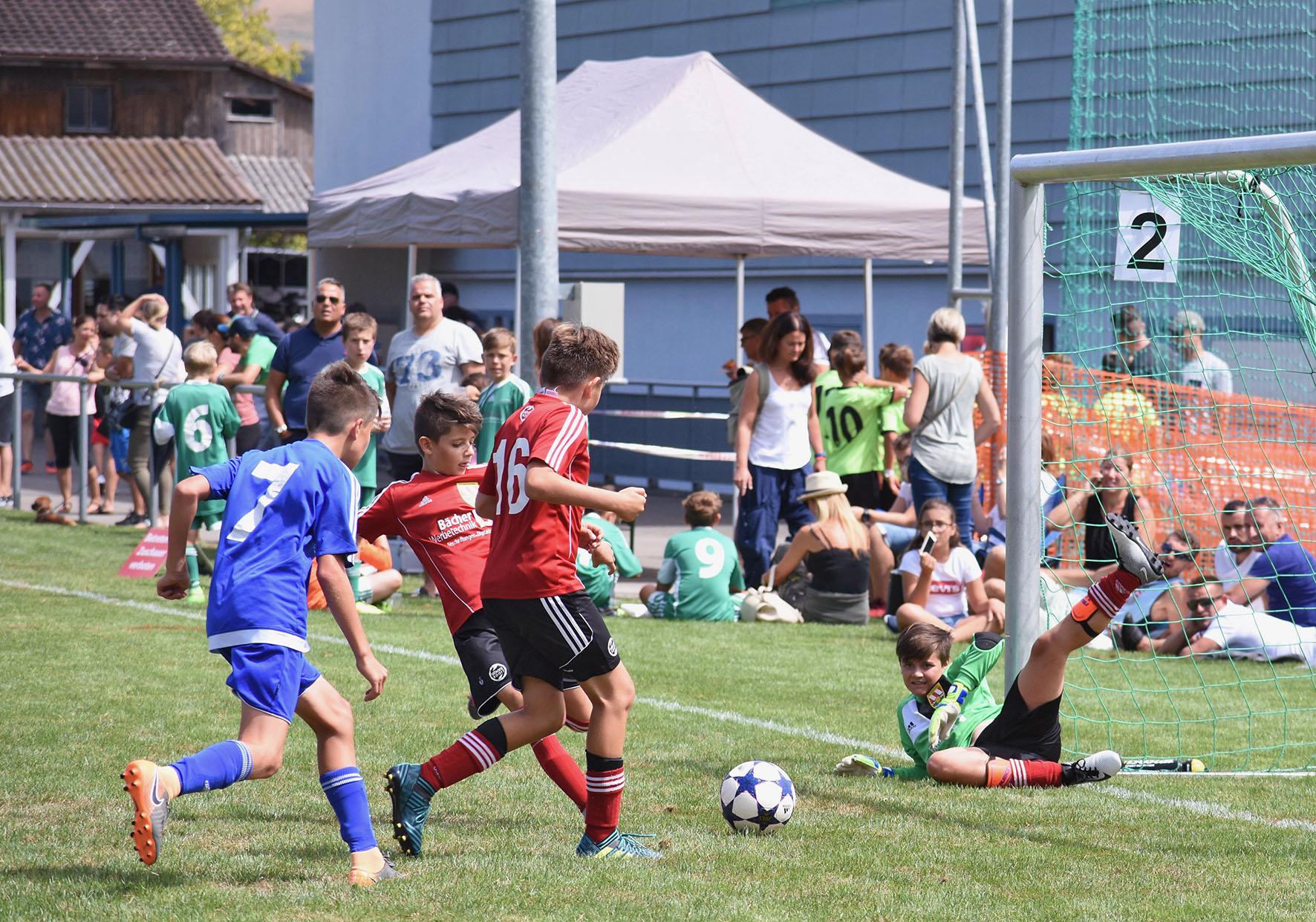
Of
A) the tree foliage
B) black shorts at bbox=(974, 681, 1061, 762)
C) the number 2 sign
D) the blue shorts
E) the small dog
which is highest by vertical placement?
the tree foliage

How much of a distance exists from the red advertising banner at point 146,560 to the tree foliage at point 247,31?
5617cm

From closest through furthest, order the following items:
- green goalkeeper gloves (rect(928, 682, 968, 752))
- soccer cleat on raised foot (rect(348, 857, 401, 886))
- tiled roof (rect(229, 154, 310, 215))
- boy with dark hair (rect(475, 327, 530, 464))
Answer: soccer cleat on raised foot (rect(348, 857, 401, 886)), green goalkeeper gloves (rect(928, 682, 968, 752)), boy with dark hair (rect(475, 327, 530, 464)), tiled roof (rect(229, 154, 310, 215))

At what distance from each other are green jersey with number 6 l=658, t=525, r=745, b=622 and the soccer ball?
515cm

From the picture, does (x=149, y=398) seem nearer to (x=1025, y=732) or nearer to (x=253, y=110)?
(x=1025, y=732)

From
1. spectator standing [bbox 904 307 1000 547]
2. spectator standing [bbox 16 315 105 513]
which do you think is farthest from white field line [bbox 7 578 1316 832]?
spectator standing [bbox 16 315 105 513]

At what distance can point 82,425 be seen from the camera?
1515cm

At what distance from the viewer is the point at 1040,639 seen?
6082 mm

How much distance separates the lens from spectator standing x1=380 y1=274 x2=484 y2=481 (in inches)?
422

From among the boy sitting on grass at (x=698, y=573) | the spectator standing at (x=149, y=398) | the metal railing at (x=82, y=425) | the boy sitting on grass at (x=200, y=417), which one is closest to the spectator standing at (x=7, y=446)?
the metal railing at (x=82, y=425)

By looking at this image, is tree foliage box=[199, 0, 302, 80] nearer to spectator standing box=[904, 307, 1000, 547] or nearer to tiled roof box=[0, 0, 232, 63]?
tiled roof box=[0, 0, 232, 63]

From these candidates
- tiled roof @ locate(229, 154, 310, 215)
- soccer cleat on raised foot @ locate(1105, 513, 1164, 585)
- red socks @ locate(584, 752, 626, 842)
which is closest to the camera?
red socks @ locate(584, 752, 626, 842)

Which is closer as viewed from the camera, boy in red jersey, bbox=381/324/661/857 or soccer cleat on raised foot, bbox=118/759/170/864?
soccer cleat on raised foot, bbox=118/759/170/864

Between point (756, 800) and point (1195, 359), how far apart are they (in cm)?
687

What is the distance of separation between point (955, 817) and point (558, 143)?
32.1 ft
